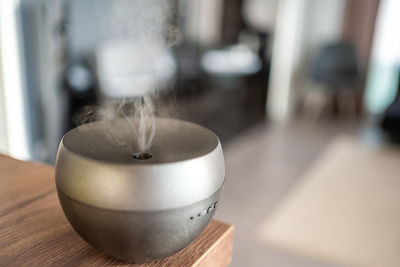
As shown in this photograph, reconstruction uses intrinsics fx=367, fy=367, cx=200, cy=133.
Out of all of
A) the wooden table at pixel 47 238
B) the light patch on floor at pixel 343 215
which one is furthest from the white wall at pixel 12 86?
the light patch on floor at pixel 343 215

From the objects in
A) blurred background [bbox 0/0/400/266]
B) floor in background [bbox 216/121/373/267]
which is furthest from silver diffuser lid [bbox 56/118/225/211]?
Answer: floor in background [bbox 216/121/373/267]

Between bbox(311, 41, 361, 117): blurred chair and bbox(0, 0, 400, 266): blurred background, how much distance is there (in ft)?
0.04

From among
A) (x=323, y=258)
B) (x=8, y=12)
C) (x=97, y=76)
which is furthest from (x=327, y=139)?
(x=8, y=12)

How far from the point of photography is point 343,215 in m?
2.13

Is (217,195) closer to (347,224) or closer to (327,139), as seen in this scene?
(347,224)

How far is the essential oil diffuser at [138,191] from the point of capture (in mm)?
481

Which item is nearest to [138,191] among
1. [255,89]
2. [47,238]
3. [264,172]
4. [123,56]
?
[47,238]

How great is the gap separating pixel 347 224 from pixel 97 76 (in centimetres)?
160

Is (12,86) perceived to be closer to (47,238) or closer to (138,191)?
(47,238)

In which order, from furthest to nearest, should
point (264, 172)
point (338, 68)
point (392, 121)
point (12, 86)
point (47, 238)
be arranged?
point (338, 68) → point (392, 121) → point (264, 172) → point (12, 86) → point (47, 238)

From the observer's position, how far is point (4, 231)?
0.63 metres

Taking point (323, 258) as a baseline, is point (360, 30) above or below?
above

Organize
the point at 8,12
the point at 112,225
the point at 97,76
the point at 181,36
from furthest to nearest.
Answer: the point at 181,36, the point at 97,76, the point at 8,12, the point at 112,225

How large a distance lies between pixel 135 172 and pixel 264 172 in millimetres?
2315
